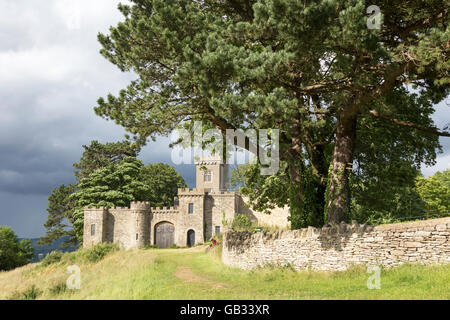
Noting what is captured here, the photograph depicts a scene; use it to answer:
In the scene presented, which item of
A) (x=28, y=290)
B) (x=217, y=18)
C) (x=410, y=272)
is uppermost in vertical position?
(x=217, y=18)

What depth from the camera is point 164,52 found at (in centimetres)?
1248

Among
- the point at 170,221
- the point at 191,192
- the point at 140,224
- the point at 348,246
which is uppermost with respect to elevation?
the point at 191,192

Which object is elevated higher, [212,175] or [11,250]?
[212,175]

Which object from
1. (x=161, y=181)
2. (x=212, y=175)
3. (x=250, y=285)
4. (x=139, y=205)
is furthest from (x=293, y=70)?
(x=212, y=175)

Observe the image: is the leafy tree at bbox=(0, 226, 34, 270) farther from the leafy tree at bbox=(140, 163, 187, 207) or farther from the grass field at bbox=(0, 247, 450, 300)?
the grass field at bbox=(0, 247, 450, 300)

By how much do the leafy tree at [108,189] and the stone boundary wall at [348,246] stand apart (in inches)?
1035

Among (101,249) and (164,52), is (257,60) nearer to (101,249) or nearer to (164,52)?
(164,52)

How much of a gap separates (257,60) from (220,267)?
1019 cm

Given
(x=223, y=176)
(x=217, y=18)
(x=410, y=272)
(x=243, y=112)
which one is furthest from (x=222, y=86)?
(x=223, y=176)

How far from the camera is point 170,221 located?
37.9 m

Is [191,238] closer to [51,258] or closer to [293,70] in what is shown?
[51,258]

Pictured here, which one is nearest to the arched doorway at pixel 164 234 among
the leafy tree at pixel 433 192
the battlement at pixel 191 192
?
the battlement at pixel 191 192

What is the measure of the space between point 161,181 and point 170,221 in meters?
9.95

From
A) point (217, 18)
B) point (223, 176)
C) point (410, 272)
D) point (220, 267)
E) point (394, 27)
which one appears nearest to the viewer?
point (410, 272)
